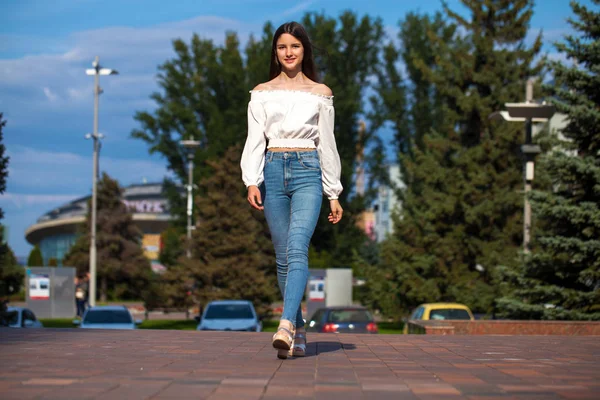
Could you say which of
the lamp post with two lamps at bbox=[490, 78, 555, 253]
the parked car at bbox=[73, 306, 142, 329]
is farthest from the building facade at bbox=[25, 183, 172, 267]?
the lamp post with two lamps at bbox=[490, 78, 555, 253]

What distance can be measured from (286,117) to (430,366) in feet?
6.29

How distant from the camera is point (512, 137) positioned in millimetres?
38000

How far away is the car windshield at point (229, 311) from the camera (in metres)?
25.9

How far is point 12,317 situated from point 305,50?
17927mm

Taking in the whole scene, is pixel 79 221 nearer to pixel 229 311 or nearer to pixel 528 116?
pixel 229 311

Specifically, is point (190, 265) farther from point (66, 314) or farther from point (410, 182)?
point (410, 182)

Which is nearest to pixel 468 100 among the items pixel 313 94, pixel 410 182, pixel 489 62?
pixel 489 62

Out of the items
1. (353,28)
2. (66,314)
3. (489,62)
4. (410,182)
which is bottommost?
(66,314)

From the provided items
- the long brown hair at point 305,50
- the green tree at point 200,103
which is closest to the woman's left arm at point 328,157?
the long brown hair at point 305,50

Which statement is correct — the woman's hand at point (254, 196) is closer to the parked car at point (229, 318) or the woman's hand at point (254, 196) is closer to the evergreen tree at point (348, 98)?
the parked car at point (229, 318)

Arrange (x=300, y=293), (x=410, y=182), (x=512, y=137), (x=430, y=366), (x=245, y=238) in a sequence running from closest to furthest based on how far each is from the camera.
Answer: (x=430, y=366) → (x=300, y=293) → (x=512, y=137) → (x=245, y=238) → (x=410, y=182)

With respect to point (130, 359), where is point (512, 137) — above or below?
above

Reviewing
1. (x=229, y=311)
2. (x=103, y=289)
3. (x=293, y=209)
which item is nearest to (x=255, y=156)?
(x=293, y=209)

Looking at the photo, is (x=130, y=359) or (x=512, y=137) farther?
(x=512, y=137)
